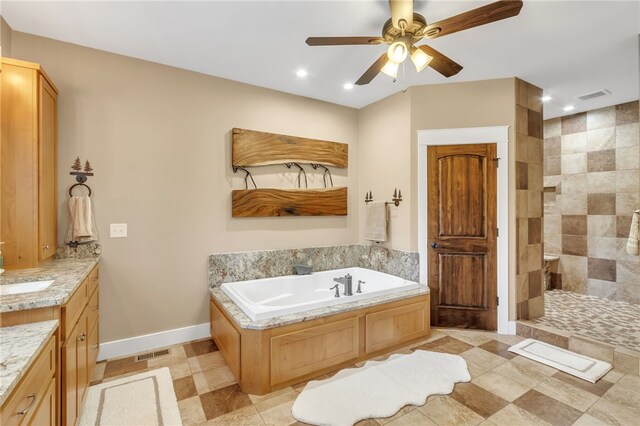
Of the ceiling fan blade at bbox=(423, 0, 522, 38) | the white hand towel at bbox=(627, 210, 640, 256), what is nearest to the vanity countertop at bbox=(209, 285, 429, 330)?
the ceiling fan blade at bbox=(423, 0, 522, 38)

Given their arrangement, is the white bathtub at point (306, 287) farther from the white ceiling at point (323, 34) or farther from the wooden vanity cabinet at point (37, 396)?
the white ceiling at point (323, 34)

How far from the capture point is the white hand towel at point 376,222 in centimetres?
371

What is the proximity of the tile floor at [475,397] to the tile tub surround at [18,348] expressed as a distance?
1.07 m

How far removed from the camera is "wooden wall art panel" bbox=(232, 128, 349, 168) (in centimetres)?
328

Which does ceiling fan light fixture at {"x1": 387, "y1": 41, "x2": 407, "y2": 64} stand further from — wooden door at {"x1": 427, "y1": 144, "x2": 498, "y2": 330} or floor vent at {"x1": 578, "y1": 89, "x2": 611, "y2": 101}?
floor vent at {"x1": 578, "y1": 89, "x2": 611, "y2": 101}

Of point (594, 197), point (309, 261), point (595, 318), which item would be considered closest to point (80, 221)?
point (309, 261)

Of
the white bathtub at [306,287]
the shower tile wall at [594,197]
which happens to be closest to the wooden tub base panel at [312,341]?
the white bathtub at [306,287]

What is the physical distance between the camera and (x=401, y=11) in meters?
1.87

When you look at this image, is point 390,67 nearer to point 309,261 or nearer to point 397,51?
point 397,51

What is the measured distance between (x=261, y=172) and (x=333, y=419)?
245 cm

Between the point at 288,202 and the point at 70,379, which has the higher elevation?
the point at 288,202

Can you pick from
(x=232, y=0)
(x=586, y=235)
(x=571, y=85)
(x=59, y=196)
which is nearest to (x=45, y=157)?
(x=59, y=196)

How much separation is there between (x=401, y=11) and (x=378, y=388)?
8.35ft

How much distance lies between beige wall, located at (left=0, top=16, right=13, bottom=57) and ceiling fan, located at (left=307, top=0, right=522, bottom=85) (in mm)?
2247
